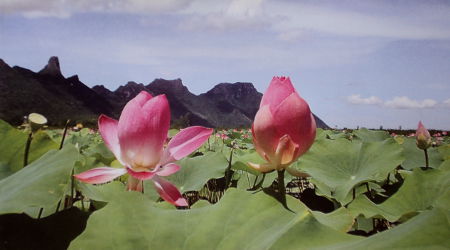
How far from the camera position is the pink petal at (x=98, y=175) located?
0.60 m

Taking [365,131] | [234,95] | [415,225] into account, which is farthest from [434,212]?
[234,95]

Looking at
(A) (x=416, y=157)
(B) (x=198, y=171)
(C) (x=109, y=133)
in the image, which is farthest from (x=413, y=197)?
(A) (x=416, y=157)

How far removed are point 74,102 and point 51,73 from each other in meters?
6.52

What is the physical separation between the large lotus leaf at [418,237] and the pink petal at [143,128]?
334mm

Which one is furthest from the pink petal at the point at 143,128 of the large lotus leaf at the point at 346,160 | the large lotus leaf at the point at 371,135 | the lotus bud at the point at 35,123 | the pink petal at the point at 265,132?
the large lotus leaf at the point at 371,135

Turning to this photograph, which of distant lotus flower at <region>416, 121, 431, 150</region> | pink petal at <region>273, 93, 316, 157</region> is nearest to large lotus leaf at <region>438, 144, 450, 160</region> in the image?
distant lotus flower at <region>416, 121, 431, 150</region>

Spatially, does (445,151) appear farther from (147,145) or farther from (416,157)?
(147,145)

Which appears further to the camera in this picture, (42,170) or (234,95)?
(234,95)

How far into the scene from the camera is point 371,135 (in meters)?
2.79

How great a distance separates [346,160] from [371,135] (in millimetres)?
1397

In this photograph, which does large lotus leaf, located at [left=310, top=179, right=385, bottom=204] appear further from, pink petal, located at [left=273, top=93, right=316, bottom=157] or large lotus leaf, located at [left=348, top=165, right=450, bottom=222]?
pink petal, located at [left=273, top=93, right=316, bottom=157]

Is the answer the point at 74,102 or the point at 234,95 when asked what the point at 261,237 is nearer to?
the point at 74,102

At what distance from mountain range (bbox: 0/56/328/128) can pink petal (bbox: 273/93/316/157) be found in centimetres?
684

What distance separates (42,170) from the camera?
662mm
